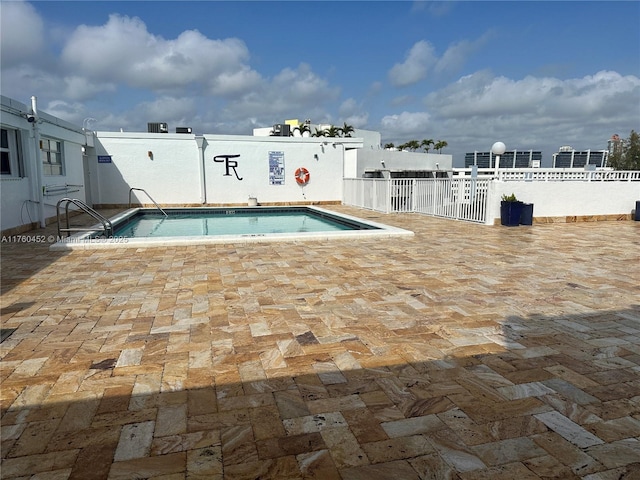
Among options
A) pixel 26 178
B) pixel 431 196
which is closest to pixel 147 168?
pixel 26 178

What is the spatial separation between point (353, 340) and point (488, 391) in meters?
1.06

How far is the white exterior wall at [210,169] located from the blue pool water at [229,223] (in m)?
1.37

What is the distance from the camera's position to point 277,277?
510 cm

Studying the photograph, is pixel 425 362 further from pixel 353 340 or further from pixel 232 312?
pixel 232 312

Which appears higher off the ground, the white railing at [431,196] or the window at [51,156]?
the window at [51,156]

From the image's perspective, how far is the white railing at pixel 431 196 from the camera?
36.0 feet

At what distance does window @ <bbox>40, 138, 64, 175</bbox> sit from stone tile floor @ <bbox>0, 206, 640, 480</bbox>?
655cm

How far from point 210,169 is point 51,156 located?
221 inches

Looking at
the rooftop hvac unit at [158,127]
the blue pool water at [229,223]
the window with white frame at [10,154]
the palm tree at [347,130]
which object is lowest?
the blue pool water at [229,223]

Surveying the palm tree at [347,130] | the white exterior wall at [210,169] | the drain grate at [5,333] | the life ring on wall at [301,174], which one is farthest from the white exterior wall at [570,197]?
the palm tree at [347,130]

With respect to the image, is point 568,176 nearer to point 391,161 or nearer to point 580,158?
point 391,161

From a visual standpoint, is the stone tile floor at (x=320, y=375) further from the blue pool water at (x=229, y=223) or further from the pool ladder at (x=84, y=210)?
the blue pool water at (x=229, y=223)

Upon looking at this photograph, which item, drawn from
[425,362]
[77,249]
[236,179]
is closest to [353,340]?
[425,362]

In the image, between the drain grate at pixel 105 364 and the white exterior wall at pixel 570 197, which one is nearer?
the drain grate at pixel 105 364
